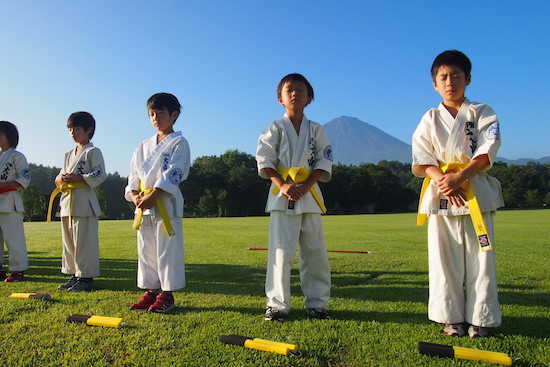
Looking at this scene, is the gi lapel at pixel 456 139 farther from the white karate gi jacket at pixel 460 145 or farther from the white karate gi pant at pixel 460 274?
the white karate gi pant at pixel 460 274

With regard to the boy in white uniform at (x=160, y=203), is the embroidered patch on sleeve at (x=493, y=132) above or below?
above

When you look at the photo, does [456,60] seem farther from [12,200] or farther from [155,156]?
[12,200]

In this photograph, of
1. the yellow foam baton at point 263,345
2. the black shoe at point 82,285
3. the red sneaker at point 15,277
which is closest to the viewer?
the yellow foam baton at point 263,345

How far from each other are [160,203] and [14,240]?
10.8 ft

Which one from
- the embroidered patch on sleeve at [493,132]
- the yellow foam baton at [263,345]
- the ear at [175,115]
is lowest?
the yellow foam baton at [263,345]

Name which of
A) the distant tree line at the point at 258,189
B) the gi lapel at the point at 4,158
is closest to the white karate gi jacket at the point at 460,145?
the gi lapel at the point at 4,158

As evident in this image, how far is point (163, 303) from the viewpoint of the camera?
12.6 ft

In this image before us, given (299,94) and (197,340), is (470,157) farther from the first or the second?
(197,340)

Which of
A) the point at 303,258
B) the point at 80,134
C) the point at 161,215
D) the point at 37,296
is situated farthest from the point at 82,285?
the point at 303,258

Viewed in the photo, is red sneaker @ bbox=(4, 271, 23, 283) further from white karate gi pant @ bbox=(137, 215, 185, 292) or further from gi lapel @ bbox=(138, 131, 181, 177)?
gi lapel @ bbox=(138, 131, 181, 177)

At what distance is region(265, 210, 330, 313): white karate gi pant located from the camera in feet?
11.9

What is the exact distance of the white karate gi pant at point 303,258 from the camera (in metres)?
3.62

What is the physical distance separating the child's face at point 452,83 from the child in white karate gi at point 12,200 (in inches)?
231

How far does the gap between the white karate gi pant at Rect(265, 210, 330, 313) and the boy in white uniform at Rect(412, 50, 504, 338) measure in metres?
0.98
